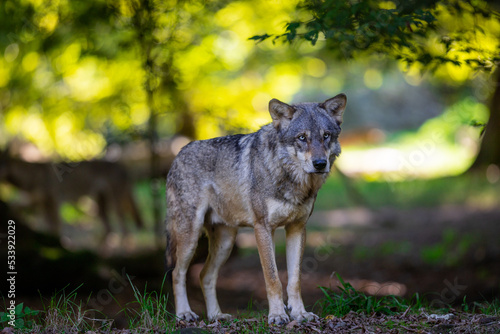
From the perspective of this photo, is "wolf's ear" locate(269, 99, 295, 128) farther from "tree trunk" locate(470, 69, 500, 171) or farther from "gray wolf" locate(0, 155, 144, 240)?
"tree trunk" locate(470, 69, 500, 171)

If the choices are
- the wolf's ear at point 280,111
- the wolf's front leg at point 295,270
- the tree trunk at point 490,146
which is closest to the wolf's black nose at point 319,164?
the wolf's ear at point 280,111

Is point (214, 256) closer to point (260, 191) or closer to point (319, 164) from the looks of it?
point (260, 191)

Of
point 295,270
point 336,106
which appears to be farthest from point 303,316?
point 336,106

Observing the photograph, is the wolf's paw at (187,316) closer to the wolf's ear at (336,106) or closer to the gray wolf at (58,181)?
the wolf's ear at (336,106)

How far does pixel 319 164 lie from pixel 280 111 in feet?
2.30

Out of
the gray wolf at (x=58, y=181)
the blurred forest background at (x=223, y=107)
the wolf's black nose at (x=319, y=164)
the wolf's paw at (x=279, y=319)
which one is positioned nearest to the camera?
the wolf's black nose at (x=319, y=164)

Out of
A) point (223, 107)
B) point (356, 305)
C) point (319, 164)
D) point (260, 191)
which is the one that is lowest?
point (356, 305)

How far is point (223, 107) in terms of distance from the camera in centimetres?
870

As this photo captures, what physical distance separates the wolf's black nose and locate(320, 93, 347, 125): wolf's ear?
675mm

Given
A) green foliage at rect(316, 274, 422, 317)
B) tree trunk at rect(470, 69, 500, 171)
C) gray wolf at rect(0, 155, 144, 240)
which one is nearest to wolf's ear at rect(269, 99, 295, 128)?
green foliage at rect(316, 274, 422, 317)

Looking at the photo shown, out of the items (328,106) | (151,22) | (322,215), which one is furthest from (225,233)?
(322,215)

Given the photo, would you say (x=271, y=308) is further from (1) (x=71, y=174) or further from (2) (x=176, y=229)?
(1) (x=71, y=174)

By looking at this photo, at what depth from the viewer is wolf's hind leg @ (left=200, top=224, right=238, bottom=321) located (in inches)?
209

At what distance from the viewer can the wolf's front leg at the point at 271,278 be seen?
439cm
